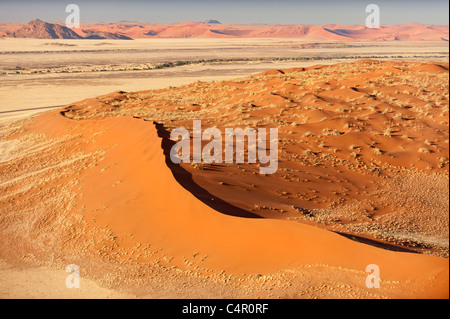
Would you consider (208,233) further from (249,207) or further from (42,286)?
(42,286)

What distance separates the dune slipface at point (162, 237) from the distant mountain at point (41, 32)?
118 m

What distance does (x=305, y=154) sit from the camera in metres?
12.6

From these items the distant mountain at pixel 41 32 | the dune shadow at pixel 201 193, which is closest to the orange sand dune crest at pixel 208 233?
the dune shadow at pixel 201 193

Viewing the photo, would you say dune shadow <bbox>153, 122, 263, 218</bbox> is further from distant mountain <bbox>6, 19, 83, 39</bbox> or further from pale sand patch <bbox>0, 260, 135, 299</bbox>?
distant mountain <bbox>6, 19, 83, 39</bbox>

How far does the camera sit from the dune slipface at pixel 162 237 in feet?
20.3

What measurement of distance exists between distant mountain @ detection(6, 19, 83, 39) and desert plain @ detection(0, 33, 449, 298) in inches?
4523

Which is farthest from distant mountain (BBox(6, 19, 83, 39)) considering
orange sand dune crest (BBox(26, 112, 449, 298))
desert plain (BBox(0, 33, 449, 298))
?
orange sand dune crest (BBox(26, 112, 449, 298))

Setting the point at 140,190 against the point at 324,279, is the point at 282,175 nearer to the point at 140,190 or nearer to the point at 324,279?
the point at 140,190

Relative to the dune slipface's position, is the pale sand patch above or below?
below

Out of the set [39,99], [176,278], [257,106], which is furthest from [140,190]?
[39,99]

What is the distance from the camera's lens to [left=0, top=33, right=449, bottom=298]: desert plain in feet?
20.5

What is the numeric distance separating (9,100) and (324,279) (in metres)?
32.1

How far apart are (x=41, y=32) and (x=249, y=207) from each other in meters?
128

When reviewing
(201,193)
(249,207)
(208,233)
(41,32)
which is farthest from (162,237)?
(41,32)
